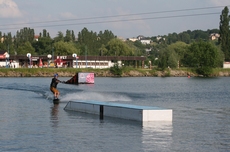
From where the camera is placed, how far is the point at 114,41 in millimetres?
178125

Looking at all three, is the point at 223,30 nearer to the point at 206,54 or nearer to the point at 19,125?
the point at 206,54

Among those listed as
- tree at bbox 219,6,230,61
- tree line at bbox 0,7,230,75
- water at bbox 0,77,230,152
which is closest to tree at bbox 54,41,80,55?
tree line at bbox 0,7,230,75

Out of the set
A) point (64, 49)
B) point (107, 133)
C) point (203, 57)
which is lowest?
point (107, 133)

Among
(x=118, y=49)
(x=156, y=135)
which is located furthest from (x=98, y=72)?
(x=156, y=135)

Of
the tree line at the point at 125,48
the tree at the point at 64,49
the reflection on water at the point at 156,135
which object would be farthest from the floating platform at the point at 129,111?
the tree at the point at 64,49

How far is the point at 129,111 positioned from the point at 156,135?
516cm

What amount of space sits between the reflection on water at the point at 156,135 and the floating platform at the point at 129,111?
1.46 ft

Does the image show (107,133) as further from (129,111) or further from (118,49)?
(118,49)

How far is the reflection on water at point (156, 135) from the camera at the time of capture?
19981 mm

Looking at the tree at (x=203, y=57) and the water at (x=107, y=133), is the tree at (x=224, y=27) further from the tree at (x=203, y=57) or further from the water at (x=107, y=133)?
the water at (x=107, y=133)

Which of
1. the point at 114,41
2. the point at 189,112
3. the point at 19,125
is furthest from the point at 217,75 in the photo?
the point at 19,125

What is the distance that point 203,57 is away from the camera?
139000mm

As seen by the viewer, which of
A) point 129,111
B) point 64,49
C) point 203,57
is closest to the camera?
point 129,111

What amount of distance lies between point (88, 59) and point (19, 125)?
12344 centimetres
